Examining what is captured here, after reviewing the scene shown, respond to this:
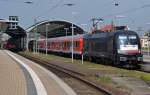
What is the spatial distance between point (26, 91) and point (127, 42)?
1000 inches

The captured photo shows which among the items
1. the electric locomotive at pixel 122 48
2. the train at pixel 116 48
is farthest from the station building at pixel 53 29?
the electric locomotive at pixel 122 48

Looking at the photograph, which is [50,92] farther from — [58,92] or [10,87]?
[10,87]

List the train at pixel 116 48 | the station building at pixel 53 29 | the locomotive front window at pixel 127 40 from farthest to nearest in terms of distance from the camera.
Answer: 1. the station building at pixel 53 29
2. the locomotive front window at pixel 127 40
3. the train at pixel 116 48

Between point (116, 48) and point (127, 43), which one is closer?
point (116, 48)

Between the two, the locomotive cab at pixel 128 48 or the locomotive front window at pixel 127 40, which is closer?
the locomotive cab at pixel 128 48

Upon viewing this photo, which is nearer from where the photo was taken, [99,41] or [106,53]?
[106,53]

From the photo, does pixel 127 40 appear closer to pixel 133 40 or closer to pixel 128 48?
pixel 133 40

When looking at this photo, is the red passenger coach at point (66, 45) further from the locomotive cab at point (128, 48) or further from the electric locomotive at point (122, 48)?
the locomotive cab at point (128, 48)

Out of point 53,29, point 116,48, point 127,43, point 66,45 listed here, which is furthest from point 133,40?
point 53,29

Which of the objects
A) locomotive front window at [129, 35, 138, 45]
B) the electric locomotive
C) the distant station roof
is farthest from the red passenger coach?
the distant station roof

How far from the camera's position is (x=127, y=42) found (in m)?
44.4

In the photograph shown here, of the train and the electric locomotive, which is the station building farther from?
the electric locomotive

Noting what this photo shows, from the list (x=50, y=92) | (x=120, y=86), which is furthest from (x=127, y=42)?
(x=50, y=92)

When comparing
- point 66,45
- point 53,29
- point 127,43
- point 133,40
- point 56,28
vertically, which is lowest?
point 66,45
